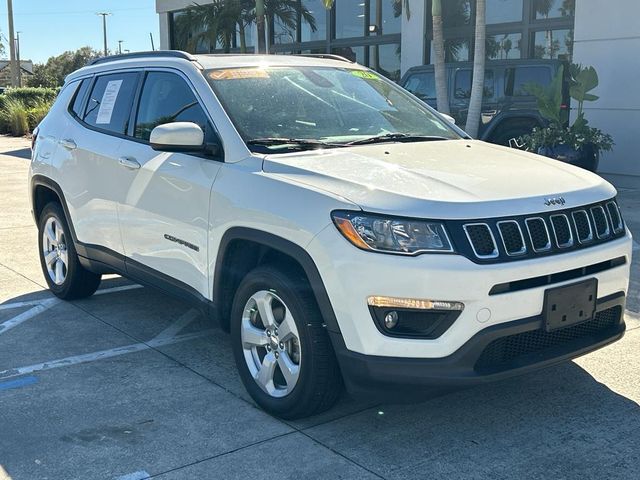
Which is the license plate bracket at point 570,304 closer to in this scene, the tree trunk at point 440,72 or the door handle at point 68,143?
the door handle at point 68,143

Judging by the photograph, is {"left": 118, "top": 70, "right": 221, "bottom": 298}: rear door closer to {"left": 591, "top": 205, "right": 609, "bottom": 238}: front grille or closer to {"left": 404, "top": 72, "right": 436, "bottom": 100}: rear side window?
{"left": 591, "top": 205, "right": 609, "bottom": 238}: front grille

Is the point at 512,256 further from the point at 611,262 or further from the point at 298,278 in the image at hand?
the point at 298,278

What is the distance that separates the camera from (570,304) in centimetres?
342

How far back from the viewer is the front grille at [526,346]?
3.30 metres

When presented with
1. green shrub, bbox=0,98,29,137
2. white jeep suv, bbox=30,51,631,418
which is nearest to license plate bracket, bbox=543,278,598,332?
white jeep suv, bbox=30,51,631,418

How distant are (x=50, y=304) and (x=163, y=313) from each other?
3.13 feet

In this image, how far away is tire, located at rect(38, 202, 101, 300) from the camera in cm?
580

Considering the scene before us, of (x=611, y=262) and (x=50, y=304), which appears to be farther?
(x=50, y=304)

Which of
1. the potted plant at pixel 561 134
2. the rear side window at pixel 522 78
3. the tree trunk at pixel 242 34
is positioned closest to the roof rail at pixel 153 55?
the potted plant at pixel 561 134

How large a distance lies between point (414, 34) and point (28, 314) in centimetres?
1332

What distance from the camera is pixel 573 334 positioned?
3604 millimetres

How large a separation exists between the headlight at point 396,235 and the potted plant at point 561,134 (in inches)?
351

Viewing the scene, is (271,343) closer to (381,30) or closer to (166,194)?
(166,194)

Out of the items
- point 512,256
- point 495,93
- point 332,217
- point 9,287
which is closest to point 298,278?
point 332,217
